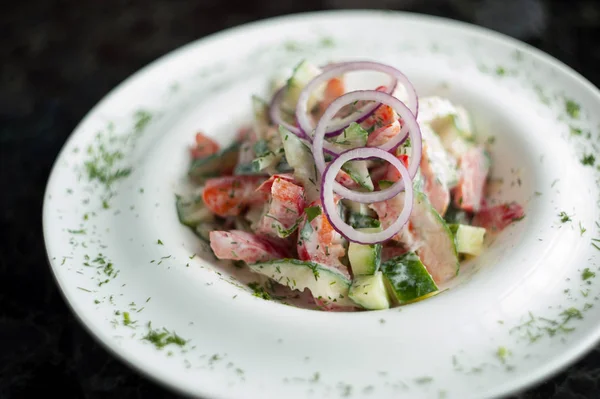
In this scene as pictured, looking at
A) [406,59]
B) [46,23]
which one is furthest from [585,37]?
[46,23]

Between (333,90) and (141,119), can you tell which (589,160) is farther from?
(141,119)

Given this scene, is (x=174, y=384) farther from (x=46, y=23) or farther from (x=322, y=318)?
(x=46, y=23)

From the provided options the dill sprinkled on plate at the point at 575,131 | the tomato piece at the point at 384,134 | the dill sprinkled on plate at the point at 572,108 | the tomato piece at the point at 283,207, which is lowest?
the tomato piece at the point at 283,207

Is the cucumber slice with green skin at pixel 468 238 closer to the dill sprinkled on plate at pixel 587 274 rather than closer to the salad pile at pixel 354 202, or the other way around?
the salad pile at pixel 354 202

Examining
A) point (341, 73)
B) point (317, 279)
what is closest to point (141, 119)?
point (341, 73)

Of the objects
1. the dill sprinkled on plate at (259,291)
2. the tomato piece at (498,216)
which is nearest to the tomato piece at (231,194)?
the dill sprinkled on plate at (259,291)

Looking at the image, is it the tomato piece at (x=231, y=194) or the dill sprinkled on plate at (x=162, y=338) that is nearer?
the dill sprinkled on plate at (x=162, y=338)
